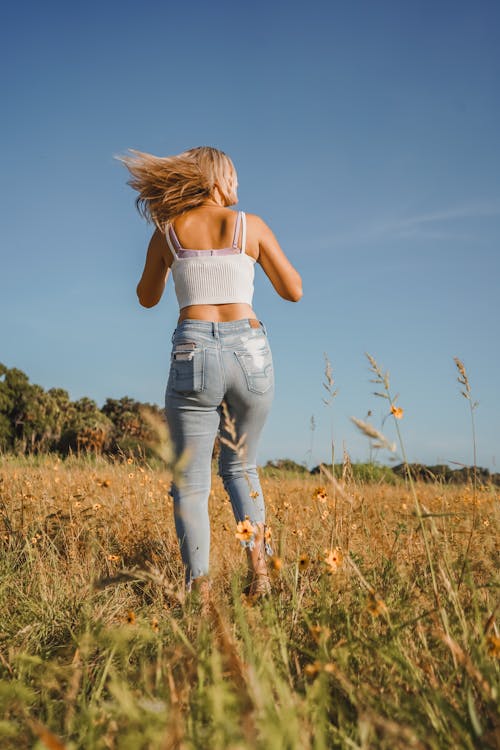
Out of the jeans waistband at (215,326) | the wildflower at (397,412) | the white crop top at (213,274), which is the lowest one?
the wildflower at (397,412)

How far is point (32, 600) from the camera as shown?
9.23 feet

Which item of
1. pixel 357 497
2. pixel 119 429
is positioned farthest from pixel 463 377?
pixel 119 429

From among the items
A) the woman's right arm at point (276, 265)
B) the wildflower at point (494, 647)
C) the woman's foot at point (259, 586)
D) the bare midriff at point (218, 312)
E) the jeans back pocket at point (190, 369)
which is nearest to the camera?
the wildflower at point (494, 647)

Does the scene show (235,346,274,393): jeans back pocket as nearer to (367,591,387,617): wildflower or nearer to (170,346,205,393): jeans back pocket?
(170,346,205,393): jeans back pocket

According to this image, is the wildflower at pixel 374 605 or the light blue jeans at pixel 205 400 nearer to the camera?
the wildflower at pixel 374 605

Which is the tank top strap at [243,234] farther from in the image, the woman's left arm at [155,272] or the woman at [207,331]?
the woman's left arm at [155,272]

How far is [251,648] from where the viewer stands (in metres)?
1.74

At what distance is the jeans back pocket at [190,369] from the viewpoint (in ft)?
9.08

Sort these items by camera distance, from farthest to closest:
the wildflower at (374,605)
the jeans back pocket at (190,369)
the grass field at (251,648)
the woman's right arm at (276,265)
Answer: the woman's right arm at (276,265), the jeans back pocket at (190,369), the wildflower at (374,605), the grass field at (251,648)

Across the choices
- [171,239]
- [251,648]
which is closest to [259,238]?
[171,239]

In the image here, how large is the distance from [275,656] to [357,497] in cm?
187

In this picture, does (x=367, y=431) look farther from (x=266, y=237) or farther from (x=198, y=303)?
(x=266, y=237)

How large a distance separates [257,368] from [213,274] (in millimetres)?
542

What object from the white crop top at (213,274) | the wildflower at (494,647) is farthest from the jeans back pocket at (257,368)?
the wildflower at (494,647)
